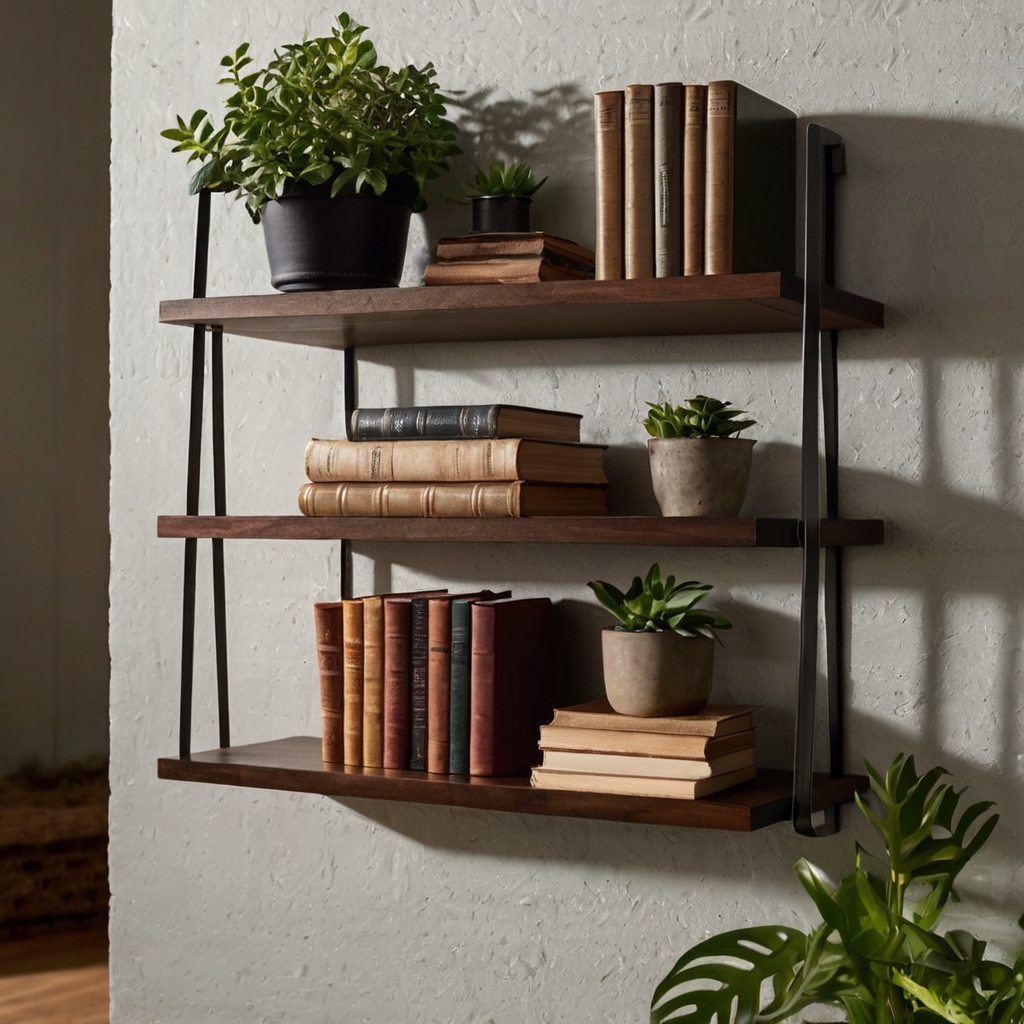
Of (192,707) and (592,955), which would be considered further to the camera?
(192,707)

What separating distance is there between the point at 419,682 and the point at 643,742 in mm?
324

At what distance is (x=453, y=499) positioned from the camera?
5.84 ft

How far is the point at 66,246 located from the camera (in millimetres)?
3729

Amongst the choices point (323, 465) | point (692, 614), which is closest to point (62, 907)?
point (323, 465)

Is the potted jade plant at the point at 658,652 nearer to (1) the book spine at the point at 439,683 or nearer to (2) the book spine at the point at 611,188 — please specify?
(1) the book spine at the point at 439,683

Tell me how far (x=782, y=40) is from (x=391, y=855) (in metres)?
1.21

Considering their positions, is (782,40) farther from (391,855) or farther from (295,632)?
(391,855)

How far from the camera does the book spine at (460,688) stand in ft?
6.00

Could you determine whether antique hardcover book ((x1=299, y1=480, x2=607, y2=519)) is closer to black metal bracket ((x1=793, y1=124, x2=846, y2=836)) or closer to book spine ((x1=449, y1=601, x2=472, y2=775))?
book spine ((x1=449, y1=601, x2=472, y2=775))

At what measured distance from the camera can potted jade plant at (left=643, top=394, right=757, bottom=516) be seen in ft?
5.63

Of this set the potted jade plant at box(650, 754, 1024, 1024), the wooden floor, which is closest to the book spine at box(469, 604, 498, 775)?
the potted jade plant at box(650, 754, 1024, 1024)

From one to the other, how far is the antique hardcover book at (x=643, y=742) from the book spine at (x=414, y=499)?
264 millimetres

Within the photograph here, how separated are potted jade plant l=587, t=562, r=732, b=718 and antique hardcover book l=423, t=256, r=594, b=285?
1.23 ft

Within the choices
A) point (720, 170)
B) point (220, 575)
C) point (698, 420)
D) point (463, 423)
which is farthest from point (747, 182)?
point (220, 575)
